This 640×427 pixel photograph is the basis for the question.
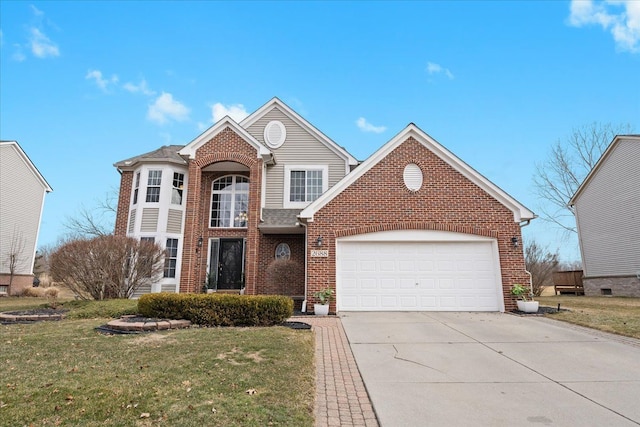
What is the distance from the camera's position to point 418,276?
11.1 m

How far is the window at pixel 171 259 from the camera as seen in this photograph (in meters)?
14.6

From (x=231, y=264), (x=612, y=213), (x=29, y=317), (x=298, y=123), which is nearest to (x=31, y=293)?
(x=231, y=264)

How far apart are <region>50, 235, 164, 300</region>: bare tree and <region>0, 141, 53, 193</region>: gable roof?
47.9 feet

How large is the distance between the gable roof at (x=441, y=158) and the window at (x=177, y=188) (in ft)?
23.4

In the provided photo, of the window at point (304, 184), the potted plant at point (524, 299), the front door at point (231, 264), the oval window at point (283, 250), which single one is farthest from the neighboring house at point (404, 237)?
the window at point (304, 184)

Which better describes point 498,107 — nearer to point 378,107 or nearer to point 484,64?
point 484,64

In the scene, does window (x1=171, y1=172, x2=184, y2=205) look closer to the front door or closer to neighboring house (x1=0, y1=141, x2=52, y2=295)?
the front door

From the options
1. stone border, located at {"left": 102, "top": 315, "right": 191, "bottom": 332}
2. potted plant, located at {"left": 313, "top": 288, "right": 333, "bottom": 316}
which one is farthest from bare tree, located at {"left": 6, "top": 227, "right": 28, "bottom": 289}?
potted plant, located at {"left": 313, "top": 288, "right": 333, "bottom": 316}

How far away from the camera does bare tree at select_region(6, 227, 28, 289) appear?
20109 millimetres

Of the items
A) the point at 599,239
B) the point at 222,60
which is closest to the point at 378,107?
the point at 222,60

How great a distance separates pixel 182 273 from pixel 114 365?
9.45 meters

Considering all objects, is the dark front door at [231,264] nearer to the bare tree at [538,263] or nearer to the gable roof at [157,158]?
the gable roof at [157,158]

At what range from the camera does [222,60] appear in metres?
17.4

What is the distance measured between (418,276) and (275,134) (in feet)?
32.1
